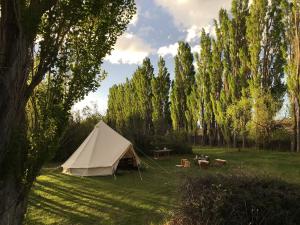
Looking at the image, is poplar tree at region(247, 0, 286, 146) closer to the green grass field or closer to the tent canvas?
the green grass field

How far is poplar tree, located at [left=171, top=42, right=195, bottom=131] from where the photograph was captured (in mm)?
36156

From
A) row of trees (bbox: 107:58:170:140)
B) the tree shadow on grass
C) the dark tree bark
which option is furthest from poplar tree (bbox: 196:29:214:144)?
the dark tree bark

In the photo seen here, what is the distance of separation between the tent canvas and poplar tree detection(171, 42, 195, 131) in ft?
68.8

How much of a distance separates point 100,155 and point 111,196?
4.81 metres

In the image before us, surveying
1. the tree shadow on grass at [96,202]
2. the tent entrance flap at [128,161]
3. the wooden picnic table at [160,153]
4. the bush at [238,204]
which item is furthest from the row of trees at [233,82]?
the bush at [238,204]

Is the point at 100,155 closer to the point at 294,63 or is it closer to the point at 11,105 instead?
the point at 11,105

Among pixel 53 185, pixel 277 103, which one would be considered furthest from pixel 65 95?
pixel 277 103

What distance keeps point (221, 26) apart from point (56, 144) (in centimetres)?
2704

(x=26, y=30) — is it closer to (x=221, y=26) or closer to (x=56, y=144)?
(x=56, y=144)

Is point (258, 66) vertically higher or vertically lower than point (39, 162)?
higher

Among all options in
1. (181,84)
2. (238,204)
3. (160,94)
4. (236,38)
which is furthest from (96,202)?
(160,94)

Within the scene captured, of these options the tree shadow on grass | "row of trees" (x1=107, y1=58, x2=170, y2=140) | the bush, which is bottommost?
the tree shadow on grass

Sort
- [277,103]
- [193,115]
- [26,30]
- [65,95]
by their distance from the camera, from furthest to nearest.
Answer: [193,115] < [277,103] < [65,95] < [26,30]

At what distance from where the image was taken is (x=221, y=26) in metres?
30.0
